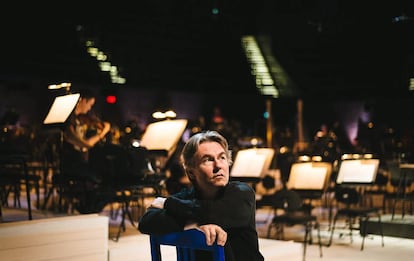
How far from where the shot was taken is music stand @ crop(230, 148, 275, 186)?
7047 millimetres

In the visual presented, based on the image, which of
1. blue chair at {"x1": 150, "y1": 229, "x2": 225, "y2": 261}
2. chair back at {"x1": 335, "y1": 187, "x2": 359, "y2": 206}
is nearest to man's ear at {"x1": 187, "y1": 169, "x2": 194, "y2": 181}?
blue chair at {"x1": 150, "y1": 229, "x2": 225, "y2": 261}

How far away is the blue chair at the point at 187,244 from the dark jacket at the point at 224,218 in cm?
4

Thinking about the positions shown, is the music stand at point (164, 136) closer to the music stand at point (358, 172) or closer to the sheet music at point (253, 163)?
the sheet music at point (253, 163)

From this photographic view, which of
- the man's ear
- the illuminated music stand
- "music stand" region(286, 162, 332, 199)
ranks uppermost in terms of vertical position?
the illuminated music stand

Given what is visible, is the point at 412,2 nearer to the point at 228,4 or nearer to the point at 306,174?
the point at 228,4

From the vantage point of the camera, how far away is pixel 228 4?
20125 millimetres

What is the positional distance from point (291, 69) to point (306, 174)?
13.4m

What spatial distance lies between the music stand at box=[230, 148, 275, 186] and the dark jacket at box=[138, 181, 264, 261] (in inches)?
182

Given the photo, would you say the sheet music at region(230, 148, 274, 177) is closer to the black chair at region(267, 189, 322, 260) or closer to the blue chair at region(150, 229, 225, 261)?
the black chair at region(267, 189, 322, 260)

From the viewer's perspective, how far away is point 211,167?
93.6 inches

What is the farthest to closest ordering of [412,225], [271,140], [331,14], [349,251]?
[331,14], [271,140], [412,225], [349,251]

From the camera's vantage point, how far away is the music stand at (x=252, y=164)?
23.1ft

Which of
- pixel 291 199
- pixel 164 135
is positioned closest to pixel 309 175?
pixel 291 199

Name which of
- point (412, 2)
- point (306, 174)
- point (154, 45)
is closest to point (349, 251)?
point (306, 174)
